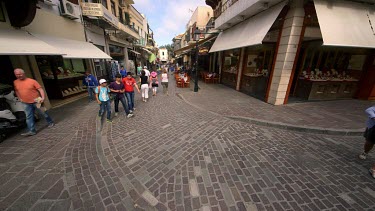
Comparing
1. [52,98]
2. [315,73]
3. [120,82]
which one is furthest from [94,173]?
[315,73]

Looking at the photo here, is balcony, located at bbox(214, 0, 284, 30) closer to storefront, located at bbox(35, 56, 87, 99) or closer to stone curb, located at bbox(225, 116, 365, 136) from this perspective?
stone curb, located at bbox(225, 116, 365, 136)

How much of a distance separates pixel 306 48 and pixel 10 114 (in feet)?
41.5

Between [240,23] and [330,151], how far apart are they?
8518 millimetres

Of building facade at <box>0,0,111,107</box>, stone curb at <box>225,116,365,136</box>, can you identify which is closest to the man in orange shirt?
building facade at <box>0,0,111,107</box>

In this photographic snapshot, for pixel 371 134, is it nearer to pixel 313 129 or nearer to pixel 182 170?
pixel 313 129

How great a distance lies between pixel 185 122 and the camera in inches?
204

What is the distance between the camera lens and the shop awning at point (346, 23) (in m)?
4.99

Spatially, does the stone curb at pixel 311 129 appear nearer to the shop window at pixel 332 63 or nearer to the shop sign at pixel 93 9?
the shop window at pixel 332 63

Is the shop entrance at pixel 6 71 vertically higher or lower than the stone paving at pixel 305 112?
higher

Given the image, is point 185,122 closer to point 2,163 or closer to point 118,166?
point 118,166

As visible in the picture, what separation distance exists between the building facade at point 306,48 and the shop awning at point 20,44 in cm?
807

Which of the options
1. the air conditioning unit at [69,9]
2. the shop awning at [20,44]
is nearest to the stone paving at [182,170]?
the shop awning at [20,44]

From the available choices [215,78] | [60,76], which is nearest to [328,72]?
[215,78]

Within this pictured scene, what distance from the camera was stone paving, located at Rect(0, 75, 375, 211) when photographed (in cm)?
230
